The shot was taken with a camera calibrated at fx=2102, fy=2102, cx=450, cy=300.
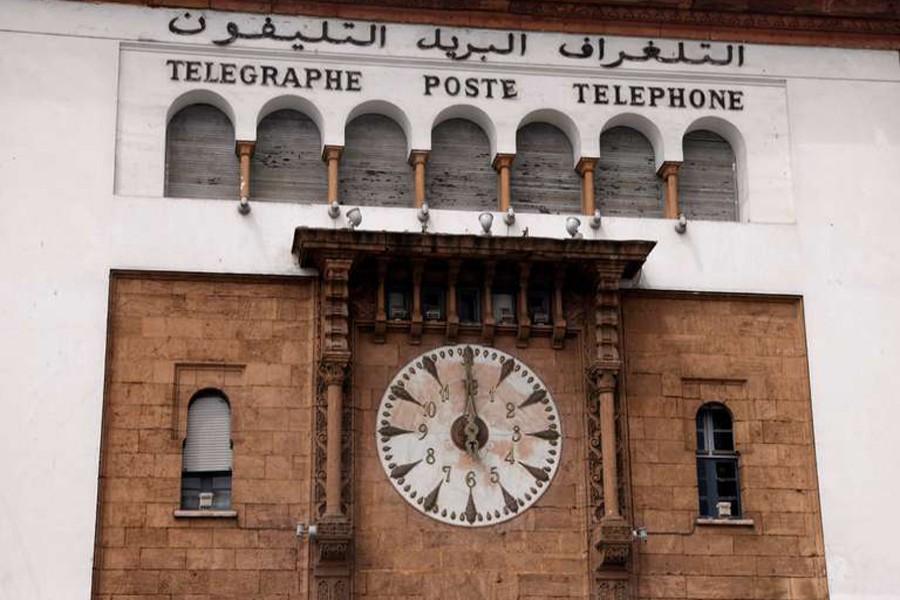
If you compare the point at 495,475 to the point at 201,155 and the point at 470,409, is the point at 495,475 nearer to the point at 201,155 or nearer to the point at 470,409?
the point at 470,409

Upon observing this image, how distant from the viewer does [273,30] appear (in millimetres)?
24328

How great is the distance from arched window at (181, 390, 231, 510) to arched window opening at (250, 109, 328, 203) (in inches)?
101

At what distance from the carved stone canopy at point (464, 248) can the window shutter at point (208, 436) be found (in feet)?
6.11

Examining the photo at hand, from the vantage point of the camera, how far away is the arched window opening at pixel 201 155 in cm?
2383

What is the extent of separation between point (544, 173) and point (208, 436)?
5093 millimetres

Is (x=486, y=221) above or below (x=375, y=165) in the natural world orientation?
below

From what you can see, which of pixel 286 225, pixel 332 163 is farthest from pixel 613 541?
pixel 332 163

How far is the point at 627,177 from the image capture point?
24.7m

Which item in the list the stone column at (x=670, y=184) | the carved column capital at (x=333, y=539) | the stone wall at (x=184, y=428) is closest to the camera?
the carved column capital at (x=333, y=539)

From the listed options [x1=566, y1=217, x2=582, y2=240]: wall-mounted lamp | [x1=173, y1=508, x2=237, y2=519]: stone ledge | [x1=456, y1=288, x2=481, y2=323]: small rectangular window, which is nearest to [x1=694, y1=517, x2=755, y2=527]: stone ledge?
[x1=456, y1=288, x2=481, y2=323]: small rectangular window

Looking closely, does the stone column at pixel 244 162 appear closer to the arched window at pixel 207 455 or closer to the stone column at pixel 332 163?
the stone column at pixel 332 163

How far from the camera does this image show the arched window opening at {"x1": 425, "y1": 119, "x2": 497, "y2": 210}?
955 inches

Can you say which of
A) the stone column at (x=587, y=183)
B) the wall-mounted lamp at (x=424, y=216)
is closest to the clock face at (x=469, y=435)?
the wall-mounted lamp at (x=424, y=216)

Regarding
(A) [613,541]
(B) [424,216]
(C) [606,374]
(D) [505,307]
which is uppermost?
(B) [424,216]
